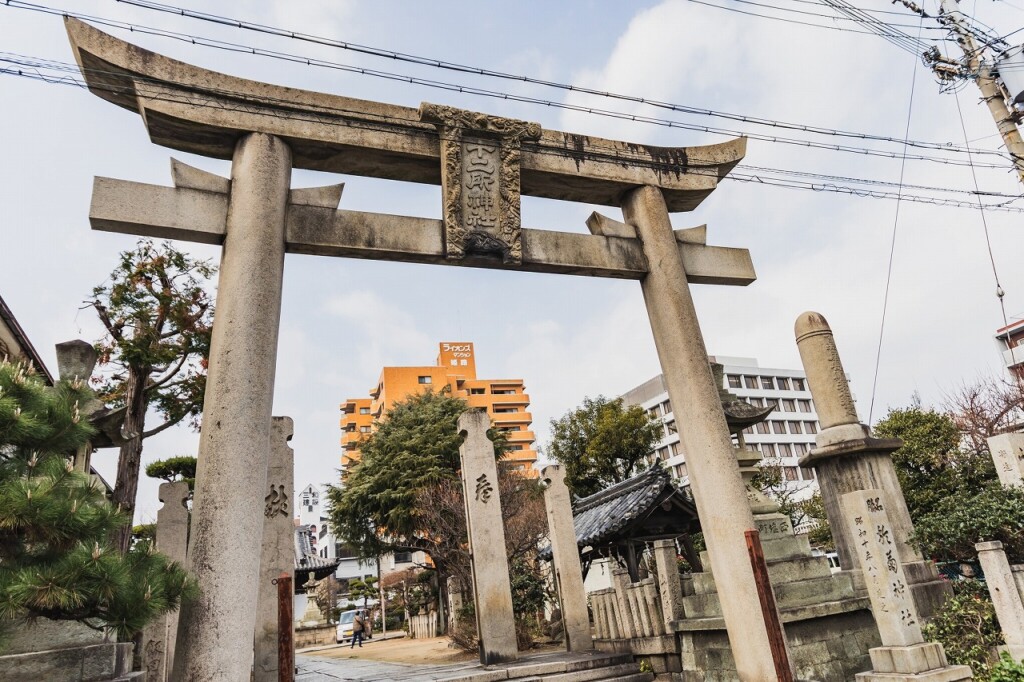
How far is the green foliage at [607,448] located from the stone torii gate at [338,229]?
23.6 meters

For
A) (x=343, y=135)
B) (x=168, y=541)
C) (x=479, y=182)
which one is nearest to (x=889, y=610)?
(x=479, y=182)

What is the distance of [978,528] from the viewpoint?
25.5 ft

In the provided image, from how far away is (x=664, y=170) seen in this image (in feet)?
25.9

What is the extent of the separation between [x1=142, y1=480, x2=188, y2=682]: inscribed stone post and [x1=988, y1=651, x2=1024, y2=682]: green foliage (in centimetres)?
1066

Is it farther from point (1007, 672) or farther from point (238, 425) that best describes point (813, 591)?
point (238, 425)

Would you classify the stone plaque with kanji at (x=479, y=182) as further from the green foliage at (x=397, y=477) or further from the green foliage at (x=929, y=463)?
the green foliage at (x=397, y=477)

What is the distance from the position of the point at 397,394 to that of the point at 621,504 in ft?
129

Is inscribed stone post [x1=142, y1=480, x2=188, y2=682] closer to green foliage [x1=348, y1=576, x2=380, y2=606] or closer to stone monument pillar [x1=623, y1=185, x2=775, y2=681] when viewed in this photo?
stone monument pillar [x1=623, y1=185, x2=775, y2=681]

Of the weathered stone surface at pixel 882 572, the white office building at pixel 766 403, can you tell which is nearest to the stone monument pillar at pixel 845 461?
the weathered stone surface at pixel 882 572

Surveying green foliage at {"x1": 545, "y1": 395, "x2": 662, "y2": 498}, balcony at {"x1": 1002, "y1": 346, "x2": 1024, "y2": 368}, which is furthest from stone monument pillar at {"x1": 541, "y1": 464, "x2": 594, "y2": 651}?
balcony at {"x1": 1002, "y1": 346, "x2": 1024, "y2": 368}

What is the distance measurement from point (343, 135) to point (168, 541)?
798cm

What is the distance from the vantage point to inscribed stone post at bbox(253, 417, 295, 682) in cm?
752

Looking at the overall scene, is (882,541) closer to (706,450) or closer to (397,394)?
(706,450)

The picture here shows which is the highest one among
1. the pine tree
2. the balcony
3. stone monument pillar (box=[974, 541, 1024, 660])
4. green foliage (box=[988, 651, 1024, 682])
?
the balcony
